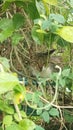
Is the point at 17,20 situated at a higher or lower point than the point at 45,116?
higher

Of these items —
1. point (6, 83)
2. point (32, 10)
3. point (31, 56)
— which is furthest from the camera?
point (31, 56)

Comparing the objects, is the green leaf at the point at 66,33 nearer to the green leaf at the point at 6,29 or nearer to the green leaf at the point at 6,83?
the green leaf at the point at 6,29

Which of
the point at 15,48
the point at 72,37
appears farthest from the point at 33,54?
the point at 72,37

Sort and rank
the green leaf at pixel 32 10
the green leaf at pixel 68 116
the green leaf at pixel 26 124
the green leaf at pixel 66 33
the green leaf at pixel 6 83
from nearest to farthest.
Answer: the green leaf at pixel 6 83 < the green leaf at pixel 26 124 < the green leaf at pixel 66 33 < the green leaf at pixel 32 10 < the green leaf at pixel 68 116

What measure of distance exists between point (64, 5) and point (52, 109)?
1.28ft

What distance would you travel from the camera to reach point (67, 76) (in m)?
1.09

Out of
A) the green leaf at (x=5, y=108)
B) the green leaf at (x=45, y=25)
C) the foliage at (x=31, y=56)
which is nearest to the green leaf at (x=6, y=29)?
the foliage at (x=31, y=56)

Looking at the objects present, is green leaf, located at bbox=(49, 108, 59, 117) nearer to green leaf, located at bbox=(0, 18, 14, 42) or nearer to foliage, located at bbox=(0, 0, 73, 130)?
foliage, located at bbox=(0, 0, 73, 130)

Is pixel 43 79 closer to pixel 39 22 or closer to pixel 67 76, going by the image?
pixel 67 76

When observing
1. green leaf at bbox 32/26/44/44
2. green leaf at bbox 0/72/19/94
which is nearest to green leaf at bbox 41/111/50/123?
green leaf at bbox 32/26/44/44

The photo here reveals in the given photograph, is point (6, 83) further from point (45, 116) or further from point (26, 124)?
point (45, 116)

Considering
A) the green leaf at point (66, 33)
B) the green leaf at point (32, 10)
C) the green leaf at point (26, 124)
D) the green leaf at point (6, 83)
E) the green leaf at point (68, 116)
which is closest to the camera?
the green leaf at point (6, 83)

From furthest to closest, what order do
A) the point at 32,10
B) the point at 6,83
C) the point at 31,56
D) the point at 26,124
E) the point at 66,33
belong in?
1. the point at 31,56
2. the point at 32,10
3. the point at 66,33
4. the point at 26,124
5. the point at 6,83

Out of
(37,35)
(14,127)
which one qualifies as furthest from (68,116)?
(14,127)
